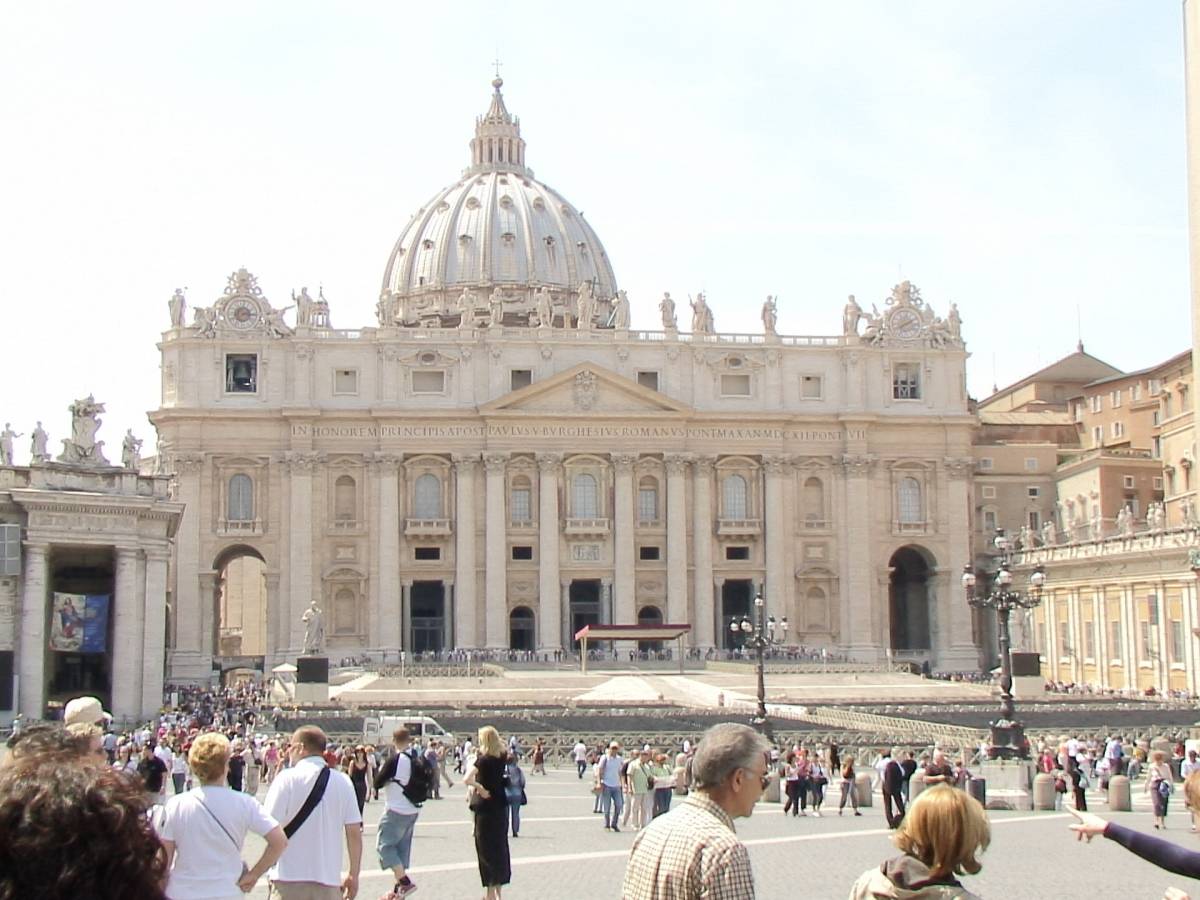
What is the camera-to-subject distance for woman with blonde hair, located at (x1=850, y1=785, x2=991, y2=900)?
5.80 metres

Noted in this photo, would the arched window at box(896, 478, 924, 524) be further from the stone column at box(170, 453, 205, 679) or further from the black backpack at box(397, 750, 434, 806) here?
the black backpack at box(397, 750, 434, 806)

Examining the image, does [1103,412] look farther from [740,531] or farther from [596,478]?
[596,478]

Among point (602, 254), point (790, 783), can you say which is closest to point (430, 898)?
point (790, 783)

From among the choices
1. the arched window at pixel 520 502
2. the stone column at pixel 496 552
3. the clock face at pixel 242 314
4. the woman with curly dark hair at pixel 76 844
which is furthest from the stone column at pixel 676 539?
the woman with curly dark hair at pixel 76 844

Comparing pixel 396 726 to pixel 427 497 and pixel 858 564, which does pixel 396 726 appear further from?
pixel 858 564

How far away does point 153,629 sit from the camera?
1818 inches

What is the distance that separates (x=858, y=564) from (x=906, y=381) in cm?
931

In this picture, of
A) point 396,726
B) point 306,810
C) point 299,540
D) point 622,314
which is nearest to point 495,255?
point 622,314

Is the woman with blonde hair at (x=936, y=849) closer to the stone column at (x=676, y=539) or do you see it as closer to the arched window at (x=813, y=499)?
the stone column at (x=676, y=539)

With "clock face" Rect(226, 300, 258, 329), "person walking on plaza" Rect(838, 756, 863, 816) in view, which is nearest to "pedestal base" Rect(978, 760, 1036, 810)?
"person walking on plaza" Rect(838, 756, 863, 816)

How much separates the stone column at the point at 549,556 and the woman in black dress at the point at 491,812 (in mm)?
64267

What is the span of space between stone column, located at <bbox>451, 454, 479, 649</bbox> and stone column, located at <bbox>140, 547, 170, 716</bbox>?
102ft

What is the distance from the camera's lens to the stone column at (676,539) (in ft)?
256

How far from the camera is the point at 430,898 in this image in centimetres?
1465
